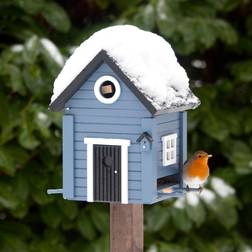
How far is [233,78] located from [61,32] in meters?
0.87

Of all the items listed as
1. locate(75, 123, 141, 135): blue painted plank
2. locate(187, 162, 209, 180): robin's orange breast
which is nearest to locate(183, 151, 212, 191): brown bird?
locate(187, 162, 209, 180): robin's orange breast

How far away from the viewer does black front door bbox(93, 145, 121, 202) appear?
2.21m

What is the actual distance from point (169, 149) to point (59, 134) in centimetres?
143

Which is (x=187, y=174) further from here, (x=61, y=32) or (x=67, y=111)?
(x=61, y=32)

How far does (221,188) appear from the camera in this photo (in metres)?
3.77

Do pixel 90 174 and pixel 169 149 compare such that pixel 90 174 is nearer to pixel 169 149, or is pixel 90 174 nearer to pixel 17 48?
pixel 169 149

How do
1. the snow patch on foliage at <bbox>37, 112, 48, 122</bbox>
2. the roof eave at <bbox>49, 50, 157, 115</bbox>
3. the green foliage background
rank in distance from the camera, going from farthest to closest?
the green foliage background
the snow patch on foliage at <bbox>37, 112, 48, 122</bbox>
the roof eave at <bbox>49, 50, 157, 115</bbox>

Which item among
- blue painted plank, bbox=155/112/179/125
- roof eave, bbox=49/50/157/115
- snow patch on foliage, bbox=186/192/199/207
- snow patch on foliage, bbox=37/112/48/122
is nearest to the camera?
roof eave, bbox=49/50/157/115

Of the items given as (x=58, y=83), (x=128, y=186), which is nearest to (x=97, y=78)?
(x=58, y=83)

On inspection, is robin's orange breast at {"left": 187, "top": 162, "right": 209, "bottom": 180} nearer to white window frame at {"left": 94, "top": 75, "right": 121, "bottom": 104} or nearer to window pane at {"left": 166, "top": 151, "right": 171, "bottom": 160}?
window pane at {"left": 166, "top": 151, "right": 171, "bottom": 160}

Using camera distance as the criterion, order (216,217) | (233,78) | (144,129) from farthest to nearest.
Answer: (233,78) < (216,217) < (144,129)

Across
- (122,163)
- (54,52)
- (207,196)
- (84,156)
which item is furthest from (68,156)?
(207,196)

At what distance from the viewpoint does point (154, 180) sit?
2182 mm

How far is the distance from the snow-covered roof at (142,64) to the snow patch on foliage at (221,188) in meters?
1.48
